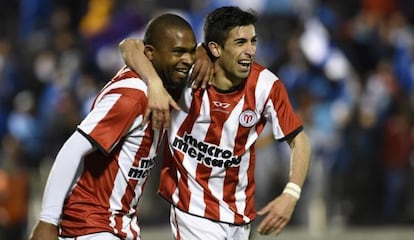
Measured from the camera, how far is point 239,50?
21.0 ft

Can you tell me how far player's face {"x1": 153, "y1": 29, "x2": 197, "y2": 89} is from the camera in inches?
237

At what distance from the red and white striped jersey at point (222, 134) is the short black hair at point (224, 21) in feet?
0.95

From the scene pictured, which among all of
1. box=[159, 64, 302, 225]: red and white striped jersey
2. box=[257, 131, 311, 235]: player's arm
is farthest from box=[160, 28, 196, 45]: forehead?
box=[257, 131, 311, 235]: player's arm

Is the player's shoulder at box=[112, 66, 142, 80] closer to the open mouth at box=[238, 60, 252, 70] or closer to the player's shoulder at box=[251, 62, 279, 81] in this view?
the open mouth at box=[238, 60, 252, 70]

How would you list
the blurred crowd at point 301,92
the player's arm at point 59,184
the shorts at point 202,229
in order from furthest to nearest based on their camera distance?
the blurred crowd at point 301,92 < the shorts at point 202,229 < the player's arm at point 59,184

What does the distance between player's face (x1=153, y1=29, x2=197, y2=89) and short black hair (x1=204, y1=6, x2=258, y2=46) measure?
41 cm

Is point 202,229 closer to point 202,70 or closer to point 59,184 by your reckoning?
point 202,70

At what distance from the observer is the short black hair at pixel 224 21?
642 centimetres

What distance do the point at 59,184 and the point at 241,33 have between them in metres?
1.38

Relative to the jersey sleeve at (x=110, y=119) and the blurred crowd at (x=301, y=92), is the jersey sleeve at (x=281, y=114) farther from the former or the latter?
the blurred crowd at (x=301, y=92)

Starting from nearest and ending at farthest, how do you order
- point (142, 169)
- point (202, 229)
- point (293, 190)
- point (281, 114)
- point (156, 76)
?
point (156, 76) < point (142, 169) < point (293, 190) < point (281, 114) < point (202, 229)

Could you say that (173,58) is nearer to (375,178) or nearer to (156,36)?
(156,36)

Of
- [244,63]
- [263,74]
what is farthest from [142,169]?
[263,74]

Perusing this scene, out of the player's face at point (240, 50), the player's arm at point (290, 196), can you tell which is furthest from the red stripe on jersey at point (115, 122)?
the player's arm at point (290, 196)
